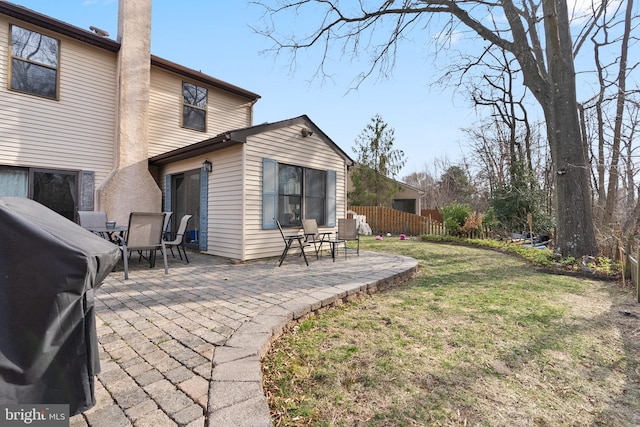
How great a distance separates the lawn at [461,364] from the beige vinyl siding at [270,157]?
3.05m

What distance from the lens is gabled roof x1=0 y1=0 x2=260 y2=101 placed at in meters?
6.42

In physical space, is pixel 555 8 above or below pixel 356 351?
above

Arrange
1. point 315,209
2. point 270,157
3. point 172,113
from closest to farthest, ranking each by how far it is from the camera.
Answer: point 270,157 < point 315,209 < point 172,113

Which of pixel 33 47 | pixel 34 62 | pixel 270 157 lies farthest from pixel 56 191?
pixel 270 157

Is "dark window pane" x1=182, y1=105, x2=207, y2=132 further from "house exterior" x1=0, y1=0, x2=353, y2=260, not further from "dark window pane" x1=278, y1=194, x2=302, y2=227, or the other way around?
"dark window pane" x1=278, y1=194, x2=302, y2=227

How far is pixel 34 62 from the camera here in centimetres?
679

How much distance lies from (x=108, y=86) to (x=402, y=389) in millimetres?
9517

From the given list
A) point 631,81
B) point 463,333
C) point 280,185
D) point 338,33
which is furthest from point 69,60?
point 631,81

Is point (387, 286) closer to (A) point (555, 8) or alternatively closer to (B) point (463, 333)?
(B) point (463, 333)

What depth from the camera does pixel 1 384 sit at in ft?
3.81

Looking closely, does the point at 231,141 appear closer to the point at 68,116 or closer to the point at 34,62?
the point at 68,116

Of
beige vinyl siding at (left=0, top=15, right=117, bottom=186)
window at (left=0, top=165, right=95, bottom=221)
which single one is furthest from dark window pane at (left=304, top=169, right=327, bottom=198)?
window at (left=0, top=165, right=95, bottom=221)

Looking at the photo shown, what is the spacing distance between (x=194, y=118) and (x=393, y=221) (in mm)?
9962

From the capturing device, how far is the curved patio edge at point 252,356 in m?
1.50
